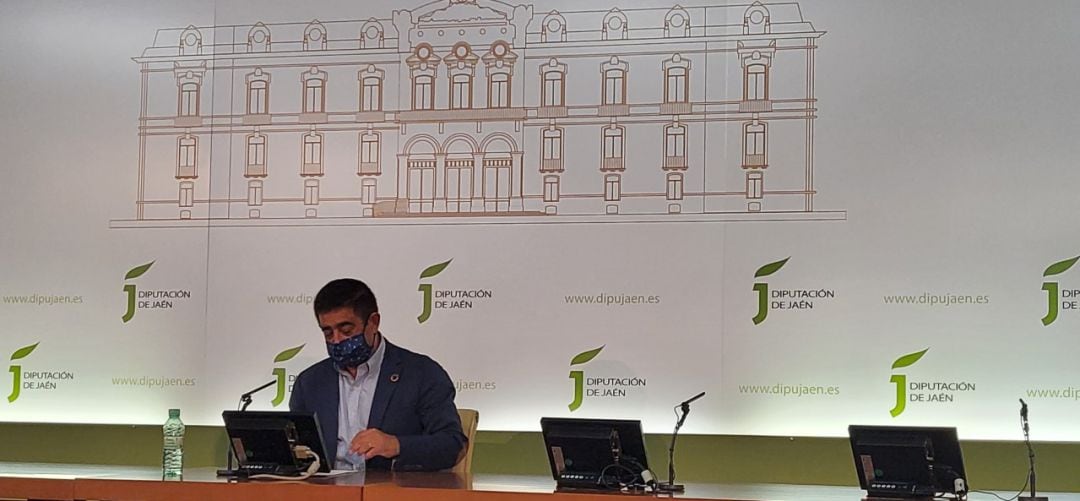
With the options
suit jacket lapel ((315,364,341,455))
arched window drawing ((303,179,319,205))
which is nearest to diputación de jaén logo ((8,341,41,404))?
arched window drawing ((303,179,319,205))

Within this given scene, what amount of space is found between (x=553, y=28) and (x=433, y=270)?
3.70 ft

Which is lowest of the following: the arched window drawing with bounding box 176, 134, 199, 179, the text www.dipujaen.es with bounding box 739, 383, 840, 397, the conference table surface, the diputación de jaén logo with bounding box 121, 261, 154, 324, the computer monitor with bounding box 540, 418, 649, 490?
the conference table surface

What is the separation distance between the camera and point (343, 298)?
4.43 m

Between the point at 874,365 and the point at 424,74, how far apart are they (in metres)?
2.20

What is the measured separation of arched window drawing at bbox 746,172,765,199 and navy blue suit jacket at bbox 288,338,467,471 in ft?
5.07

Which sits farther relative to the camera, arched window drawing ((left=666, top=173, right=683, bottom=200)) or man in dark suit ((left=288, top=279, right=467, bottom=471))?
arched window drawing ((left=666, top=173, right=683, bottom=200))

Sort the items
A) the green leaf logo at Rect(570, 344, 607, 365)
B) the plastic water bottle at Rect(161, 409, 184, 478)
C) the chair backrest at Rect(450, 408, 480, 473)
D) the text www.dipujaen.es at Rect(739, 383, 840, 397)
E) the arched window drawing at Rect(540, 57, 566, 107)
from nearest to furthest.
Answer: the plastic water bottle at Rect(161, 409, 184, 478)
the chair backrest at Rect(450, 408, 480, 473)
the text www.dipujaen.es at Rect(739, 383, 840, 397)
the green leaf logo at Rect(570, 344, 607, 365)
the arched window drawing at Rect(540, 57, 566, 107)

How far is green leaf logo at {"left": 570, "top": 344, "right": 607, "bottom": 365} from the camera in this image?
5.50m

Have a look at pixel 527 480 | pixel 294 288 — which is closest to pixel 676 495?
pixel 527 480

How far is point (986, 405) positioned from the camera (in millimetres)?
5129

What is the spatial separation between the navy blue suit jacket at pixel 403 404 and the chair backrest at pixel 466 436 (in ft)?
0.36

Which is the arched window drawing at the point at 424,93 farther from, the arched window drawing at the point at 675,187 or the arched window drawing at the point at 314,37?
the arched window drawing at the point at 675,187

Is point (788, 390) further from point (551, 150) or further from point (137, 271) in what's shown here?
point (137, 271)

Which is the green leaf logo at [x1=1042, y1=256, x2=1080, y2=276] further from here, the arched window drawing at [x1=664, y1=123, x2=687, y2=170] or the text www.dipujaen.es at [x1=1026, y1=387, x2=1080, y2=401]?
the arched window drawing at [x1=664, y1=123, x2=687, y2=170]
